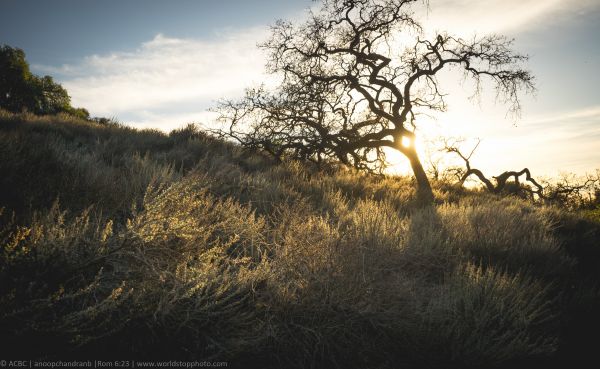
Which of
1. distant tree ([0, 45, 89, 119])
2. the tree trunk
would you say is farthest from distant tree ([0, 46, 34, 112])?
the tree trunk

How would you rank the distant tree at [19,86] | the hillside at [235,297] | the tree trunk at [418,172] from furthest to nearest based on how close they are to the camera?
the distant tree at [19,86] → the tree trunk at [418,172] → the hillside at [235,297]

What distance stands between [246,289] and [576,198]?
70.4ft

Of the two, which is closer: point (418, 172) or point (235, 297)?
point (235, 297)

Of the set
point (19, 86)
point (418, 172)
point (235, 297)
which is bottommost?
point (235, 297)

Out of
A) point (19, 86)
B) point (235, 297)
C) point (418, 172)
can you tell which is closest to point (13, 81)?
point (19, 86)

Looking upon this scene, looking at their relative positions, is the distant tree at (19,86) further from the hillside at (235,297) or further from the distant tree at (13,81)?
the hillside at (235,297)

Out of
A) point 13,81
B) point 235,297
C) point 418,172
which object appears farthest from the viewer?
point 13,81

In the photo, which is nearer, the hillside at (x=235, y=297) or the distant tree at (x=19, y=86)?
the hillside at (x=235, y=297)

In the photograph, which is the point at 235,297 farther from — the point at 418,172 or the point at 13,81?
the point at 13,81

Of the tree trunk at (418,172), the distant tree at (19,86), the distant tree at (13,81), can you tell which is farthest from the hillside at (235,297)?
the distant tree at (13,81)

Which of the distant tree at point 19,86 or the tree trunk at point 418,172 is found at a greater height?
the distant tree at point 19,86

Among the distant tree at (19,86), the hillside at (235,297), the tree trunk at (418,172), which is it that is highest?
the distant tree at (19,86)

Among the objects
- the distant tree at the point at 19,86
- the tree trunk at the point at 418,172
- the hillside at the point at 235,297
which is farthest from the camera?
the distant tree at the point at 19,86

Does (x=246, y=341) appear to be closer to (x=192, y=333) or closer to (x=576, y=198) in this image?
(x=192, y=333)
